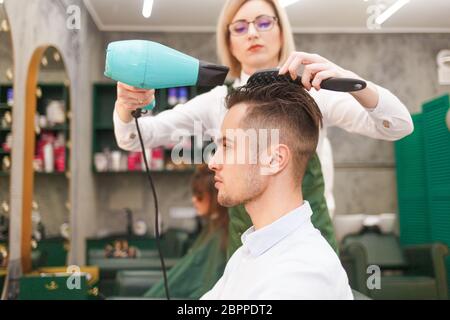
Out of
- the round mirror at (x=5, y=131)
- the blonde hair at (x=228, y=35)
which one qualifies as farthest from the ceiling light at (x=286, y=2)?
the round mirror at (x=5, y=131)

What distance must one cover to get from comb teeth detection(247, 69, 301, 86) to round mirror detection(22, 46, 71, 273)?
0.97m

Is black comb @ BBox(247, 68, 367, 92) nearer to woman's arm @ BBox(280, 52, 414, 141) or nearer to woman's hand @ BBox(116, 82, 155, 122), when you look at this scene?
woman's arm @ BBox(280, 52, 414, 141)

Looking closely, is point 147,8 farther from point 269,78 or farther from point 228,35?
point 269,78

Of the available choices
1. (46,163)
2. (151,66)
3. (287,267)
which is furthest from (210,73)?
(46,163)

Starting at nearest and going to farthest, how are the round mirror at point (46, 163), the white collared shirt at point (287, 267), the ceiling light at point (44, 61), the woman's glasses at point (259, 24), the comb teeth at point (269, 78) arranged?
the white collared shirt at point (287, 267) < the comb teeth at point (269, 78) < the woman's glasses at point (259, 24) < the round mirror at point (46, 163) < the ceiling light at point (44, 61)

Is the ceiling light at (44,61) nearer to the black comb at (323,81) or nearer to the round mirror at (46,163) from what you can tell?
the round mirror at (46,163)

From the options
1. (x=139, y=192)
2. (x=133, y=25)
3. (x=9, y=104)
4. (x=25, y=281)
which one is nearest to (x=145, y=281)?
(x=139, y=192)

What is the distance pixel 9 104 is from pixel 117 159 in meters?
0.48

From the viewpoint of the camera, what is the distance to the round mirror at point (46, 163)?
5.19 ft

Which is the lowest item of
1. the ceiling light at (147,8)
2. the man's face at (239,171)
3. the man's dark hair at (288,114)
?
the man's face at (239,171)

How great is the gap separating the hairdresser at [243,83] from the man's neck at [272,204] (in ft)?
0.35

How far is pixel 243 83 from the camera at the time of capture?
902mm

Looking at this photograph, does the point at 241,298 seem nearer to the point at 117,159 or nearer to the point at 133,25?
the point at 133,25

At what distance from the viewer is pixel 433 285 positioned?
1298 mm
